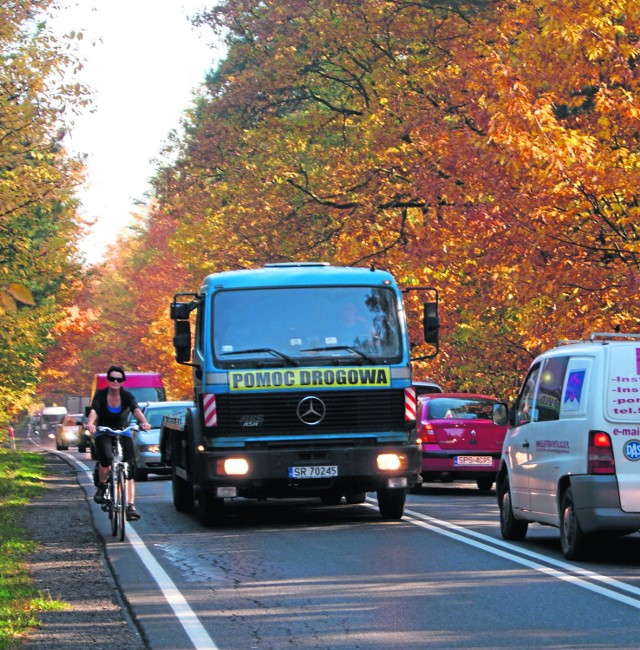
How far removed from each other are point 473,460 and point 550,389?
9941 millimetres

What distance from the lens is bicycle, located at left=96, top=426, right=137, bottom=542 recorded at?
15.3 meters

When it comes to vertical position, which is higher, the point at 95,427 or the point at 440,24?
the point at 440,24

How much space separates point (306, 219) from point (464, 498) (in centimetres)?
1554

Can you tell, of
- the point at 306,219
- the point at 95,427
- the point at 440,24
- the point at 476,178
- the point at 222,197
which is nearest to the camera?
the point at 95,427

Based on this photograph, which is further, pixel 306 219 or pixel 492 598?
pixel 306 219

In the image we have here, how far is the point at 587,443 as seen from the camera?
39.8 ft

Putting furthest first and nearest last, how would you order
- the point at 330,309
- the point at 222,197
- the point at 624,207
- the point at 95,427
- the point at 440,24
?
the point at 222,197 < the point at 440,24 < the point at 624,207 < the point at 330,309 < the point at 95,427

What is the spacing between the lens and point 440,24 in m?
32.8

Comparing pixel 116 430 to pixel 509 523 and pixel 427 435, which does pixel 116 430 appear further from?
pixel 427 435

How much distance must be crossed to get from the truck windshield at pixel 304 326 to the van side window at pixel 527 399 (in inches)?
97.1

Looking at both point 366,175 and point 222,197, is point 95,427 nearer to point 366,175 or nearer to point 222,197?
point 366,175

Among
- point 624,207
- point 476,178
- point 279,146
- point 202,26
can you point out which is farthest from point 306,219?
point 624,207

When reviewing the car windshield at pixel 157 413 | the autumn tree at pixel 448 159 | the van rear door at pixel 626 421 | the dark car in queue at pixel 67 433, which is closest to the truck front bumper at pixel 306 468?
the van rear door at pixel 626 421

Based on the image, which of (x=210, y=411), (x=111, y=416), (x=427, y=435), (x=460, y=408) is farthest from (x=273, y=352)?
(x=460, y=408)
